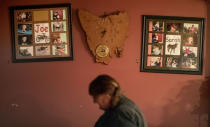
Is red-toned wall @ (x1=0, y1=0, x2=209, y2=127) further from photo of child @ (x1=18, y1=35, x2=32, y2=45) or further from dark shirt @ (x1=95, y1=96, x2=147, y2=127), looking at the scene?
dark shirt @ (x1=95, y1=96, x2=147, y2=127)

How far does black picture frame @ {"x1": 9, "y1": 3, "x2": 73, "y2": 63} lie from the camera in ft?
7.49

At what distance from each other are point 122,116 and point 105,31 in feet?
4.57

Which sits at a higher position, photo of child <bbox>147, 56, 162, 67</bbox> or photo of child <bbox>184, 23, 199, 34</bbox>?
photo of child <bbox>184, 23, 199, 34</bbox>

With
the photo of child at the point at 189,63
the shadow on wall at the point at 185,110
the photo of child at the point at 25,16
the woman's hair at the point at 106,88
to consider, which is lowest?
the shadow on wall at the point at 185,110

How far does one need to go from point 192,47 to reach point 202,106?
0.80m

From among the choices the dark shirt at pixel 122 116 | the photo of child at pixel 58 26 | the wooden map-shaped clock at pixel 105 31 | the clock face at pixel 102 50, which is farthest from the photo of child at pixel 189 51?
the photo of child at pixel 58 26

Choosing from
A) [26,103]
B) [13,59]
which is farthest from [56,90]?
[13,59]

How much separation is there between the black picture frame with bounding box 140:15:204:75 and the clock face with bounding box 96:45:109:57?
0.46 metres

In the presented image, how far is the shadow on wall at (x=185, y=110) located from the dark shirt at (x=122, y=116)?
1.34 meters

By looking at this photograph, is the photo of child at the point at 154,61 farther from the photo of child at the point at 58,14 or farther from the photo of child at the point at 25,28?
the photo of child at the point at 25,28

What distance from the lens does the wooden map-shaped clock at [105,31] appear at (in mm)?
2256

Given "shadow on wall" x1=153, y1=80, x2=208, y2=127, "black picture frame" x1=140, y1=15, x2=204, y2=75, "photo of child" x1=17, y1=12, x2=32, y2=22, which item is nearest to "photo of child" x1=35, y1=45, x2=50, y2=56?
"photo of child" x1=17, y1=12, x2=32, y2=22

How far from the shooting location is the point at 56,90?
233 cm

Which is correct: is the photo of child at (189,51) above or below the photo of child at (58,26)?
below
